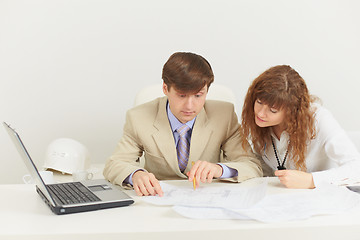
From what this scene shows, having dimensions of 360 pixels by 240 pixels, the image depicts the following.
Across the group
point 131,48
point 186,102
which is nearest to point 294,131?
point 186,102

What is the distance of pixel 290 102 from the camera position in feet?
5.35

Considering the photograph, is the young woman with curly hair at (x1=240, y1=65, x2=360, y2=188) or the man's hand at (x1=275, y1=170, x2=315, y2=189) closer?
the man's hand at (x1=275, y1=170, x2=315, y2=189)

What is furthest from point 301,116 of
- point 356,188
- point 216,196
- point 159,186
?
point 159,186

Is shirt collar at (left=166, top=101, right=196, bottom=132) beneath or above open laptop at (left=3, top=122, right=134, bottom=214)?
above

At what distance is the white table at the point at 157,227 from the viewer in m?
1.10

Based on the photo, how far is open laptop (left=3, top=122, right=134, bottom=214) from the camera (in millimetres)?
1211

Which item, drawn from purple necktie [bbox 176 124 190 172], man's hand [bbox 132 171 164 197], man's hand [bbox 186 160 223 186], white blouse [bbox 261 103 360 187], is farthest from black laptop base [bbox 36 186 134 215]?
white blouse [bbox 261 103 360 187]

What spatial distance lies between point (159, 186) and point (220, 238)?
1.12 feet

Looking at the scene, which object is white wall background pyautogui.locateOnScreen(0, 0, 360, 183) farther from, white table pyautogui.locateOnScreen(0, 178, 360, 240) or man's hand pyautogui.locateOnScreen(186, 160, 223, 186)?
white table pyautogui.locateOnScreen(0, 178, 360, 240)

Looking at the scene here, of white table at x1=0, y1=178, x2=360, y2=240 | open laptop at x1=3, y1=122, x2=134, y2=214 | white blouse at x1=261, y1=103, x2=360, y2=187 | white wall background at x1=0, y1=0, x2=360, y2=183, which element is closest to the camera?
white table at x1=0, y1=178, x2=360, y2=240

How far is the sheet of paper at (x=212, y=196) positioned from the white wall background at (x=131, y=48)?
57.8 inches

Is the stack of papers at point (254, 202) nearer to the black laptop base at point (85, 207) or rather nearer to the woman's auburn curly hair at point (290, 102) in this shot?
the black laptop base at point (85, 207)

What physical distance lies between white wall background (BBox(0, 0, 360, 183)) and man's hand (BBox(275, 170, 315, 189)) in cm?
145

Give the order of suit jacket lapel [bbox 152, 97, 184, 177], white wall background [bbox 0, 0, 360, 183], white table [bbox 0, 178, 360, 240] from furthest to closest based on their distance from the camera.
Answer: white wall background [bbox 0, 0, 360, 183], suit jacket lapel [bbox 152, 97, 184, 177], white table [bbox 0, 178, 360, 240]
